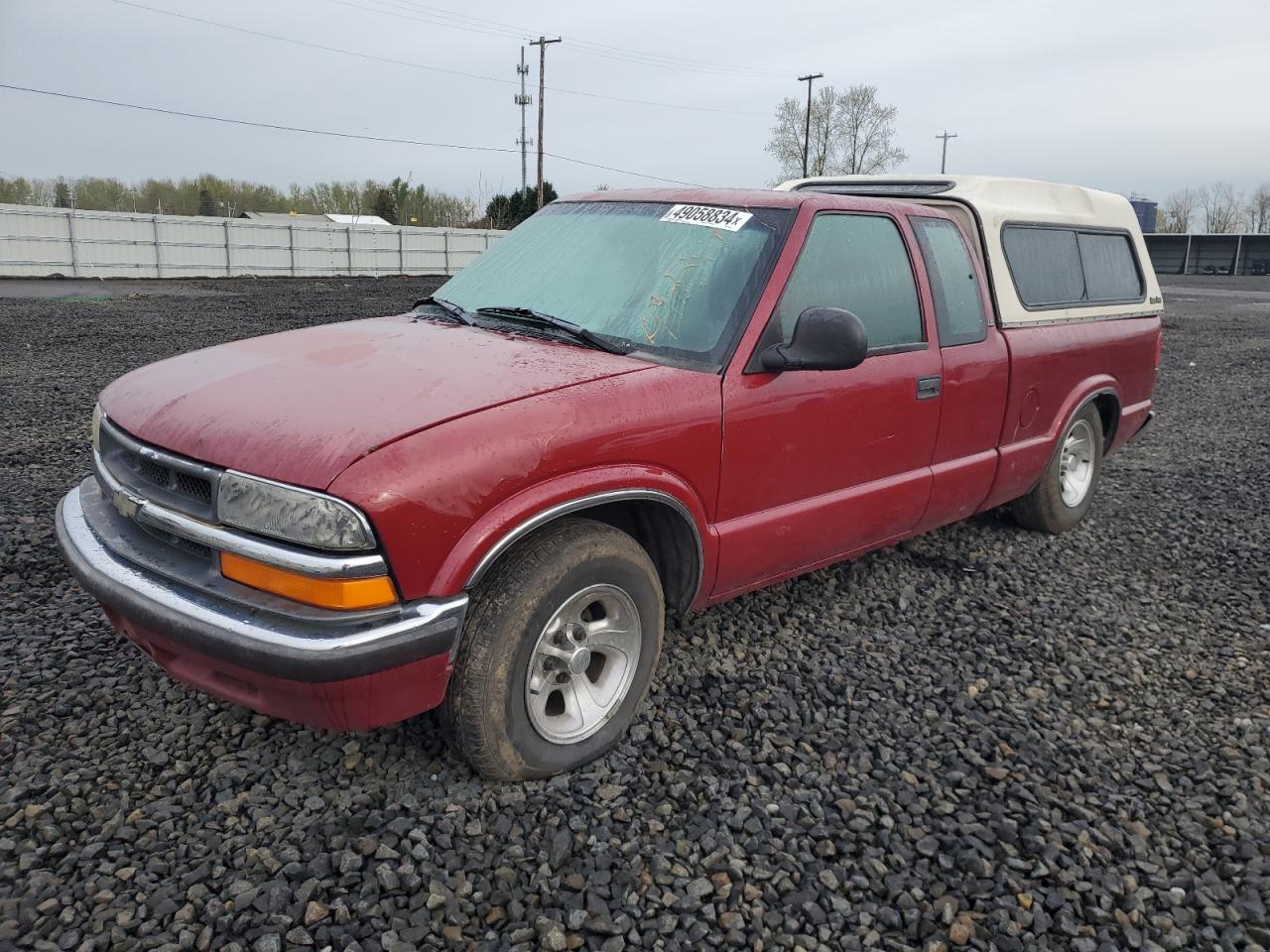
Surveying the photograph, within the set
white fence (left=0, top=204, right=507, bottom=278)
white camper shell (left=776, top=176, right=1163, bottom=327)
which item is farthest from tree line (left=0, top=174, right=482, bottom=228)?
white camper shell (left=776, top=176, right=1163, bottom=327)

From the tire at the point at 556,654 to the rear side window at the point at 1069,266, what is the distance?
293cm

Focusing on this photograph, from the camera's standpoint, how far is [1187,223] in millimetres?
90625

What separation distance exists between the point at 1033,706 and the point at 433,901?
7.56ft

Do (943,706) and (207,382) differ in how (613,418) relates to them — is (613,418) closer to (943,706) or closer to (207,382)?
(207,382)

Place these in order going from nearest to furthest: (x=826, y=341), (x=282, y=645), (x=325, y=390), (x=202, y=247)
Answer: (x=282, y=645)
(x=325, y=390)
(x=826, y=341)
(x=202, y=247)

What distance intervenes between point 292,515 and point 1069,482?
4.71 m

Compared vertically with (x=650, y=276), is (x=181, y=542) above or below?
below

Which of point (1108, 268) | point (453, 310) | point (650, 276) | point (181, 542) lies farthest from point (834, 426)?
point (1108, 268)

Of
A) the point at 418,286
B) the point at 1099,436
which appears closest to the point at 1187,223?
the point at 418,286

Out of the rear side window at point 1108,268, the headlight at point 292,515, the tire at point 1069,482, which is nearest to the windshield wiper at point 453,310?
the headlight at point 292,515

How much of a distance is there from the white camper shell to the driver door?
833 millimetres

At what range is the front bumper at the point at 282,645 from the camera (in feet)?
7.55

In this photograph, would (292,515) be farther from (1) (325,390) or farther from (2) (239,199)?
(2) (239,199)

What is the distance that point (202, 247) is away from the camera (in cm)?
3016
